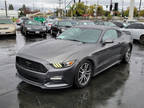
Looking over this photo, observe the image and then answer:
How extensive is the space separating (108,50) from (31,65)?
2474 millimetres

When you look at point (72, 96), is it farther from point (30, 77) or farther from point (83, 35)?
point (83, 35)

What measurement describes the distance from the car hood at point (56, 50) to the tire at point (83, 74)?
0.36 meters

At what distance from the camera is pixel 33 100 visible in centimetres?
348

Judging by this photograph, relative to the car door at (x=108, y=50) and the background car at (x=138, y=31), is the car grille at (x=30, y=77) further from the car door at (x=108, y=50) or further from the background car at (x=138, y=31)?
the background car at (x=138, y=31)

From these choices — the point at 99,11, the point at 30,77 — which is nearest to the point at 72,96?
the point at 30,77

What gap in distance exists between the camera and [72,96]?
3.69m

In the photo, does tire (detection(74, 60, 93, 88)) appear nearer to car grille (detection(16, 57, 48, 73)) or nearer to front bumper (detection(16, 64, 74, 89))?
front bumper (detection(16, 64, 74, 89))

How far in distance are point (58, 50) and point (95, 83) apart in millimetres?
1526

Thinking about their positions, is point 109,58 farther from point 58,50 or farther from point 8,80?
point 8,80

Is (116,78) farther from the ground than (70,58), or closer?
closer

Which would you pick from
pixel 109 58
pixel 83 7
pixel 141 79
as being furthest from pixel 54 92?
pixel 83 7

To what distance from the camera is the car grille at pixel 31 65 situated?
3.46 metres

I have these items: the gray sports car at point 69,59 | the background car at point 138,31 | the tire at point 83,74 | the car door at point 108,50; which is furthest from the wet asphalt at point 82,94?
the background car at point 138,31

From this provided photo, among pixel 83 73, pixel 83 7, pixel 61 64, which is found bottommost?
pixel 83 73
